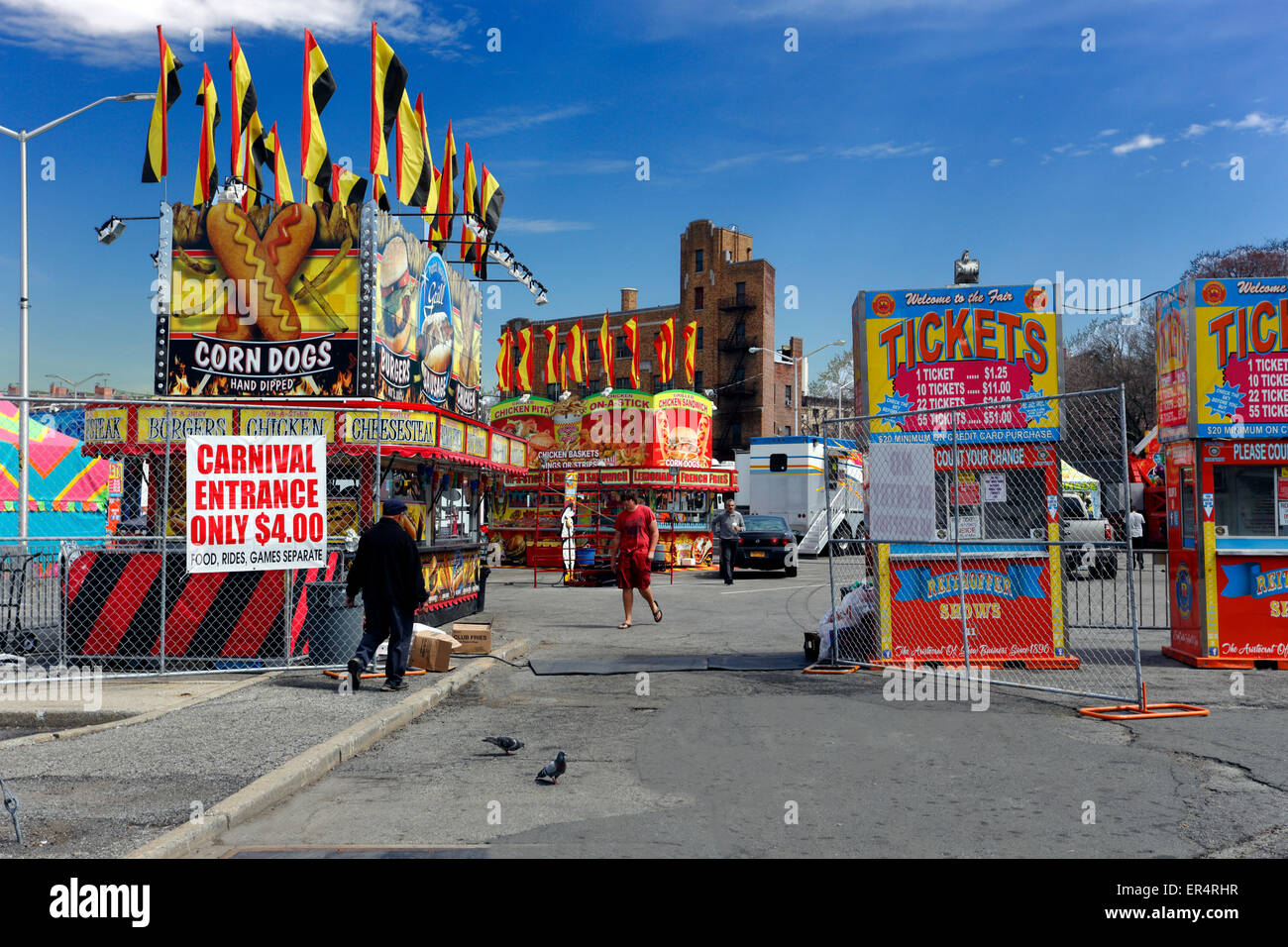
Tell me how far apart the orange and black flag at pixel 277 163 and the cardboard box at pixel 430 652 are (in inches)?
419

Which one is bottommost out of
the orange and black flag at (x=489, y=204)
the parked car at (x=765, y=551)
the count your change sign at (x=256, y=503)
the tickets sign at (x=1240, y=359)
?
the parked car at (x=765, y=551)

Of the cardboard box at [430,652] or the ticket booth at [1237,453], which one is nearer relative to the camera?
the cardboard box at [430,652]

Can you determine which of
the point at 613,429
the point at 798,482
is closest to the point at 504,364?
the point at 613,429

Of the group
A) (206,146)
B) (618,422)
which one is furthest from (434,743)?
(618,422)

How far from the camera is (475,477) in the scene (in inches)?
715

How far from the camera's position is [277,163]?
1812 cm

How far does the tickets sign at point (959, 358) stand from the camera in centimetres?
1111

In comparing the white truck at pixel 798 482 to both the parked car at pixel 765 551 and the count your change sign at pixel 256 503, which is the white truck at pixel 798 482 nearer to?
the parked car at pixel 765 551

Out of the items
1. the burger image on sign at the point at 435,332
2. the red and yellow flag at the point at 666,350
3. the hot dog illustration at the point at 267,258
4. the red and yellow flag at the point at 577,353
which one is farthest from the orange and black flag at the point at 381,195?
the red and yellow flag at the point at 577,353

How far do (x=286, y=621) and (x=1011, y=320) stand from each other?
28.0 feet

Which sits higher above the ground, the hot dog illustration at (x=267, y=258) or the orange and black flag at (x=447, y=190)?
the orange and black flag at (x=447, y=190)

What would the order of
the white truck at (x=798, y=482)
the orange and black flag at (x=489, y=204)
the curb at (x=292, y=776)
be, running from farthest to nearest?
the white truck at (x=798, y=482), the orange and black flag at (x=489, y=204), the curb at (x=292, y=776)

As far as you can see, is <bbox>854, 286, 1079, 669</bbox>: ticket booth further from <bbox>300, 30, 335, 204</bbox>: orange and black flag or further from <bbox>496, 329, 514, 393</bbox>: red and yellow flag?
<bbox>496, 329, 514, 393</bbox>: red and yellow flag

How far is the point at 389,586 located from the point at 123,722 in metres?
2.51
